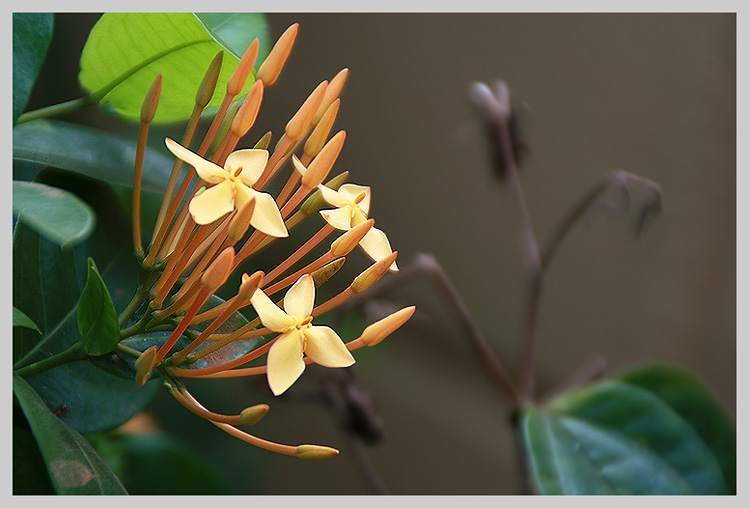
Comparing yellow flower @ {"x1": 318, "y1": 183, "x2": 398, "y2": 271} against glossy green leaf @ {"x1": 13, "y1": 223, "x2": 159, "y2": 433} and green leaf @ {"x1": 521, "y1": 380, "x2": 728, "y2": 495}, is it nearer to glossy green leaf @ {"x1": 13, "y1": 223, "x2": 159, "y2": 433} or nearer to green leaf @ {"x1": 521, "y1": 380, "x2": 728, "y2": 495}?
glossy green leaf @ {"x1": 13, "y1": 223, "x2": 159, "y2": 433}

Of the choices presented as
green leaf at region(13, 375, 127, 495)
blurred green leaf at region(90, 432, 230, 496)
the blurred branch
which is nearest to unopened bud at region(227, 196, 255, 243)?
green leaf at region(13, 375, 127, 495)

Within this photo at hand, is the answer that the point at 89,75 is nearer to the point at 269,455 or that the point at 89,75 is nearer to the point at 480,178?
the point at 269,455

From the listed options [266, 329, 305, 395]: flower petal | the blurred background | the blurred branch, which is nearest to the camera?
[266, 329, 305, 395]: flower petal

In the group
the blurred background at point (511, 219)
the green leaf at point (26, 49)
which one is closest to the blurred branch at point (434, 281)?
the blurred background at point (511, 219)

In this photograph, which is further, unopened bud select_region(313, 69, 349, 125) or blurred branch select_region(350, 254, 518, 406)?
blurred branch select_region(350, 254, 518, 406)

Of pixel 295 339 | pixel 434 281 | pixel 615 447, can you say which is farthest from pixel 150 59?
pixel 615 447

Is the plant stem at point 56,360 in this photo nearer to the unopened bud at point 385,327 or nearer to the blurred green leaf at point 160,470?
the unopened bud at point 385,327

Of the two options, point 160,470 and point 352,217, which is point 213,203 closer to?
point 352,217
